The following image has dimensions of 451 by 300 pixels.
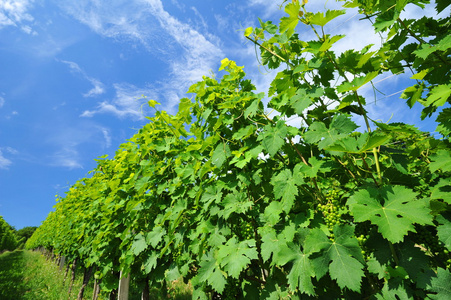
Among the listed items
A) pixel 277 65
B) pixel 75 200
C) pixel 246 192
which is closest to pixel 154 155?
pixel 246 192

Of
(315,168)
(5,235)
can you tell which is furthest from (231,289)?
(5,235)

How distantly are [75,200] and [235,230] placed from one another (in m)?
8.09

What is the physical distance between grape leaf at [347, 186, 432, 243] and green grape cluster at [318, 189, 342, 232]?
0.17 m

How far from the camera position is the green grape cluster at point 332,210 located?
4.58 ft

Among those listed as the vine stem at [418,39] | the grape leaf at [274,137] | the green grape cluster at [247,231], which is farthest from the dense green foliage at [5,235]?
the vine stem at [418,39]

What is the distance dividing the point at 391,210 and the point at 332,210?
31cm

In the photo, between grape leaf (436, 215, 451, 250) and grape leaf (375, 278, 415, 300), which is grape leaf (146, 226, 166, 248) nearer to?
grape leaf (375, 278, 415, 300)

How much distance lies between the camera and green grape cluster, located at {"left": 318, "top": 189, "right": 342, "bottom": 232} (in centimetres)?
140

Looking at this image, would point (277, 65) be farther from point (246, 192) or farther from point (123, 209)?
point (123, 209)

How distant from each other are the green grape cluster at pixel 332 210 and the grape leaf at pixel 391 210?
171 millimetres

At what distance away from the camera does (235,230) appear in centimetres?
221

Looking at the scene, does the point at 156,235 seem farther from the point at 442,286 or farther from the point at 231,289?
the point at 442,286

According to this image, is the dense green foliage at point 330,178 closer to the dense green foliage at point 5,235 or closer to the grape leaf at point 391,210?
the grape leaf at point 391,210

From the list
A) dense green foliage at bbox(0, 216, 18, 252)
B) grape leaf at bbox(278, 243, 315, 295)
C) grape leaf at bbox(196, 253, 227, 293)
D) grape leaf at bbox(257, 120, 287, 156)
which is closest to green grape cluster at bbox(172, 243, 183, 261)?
grape leaf at bbox(196, 253, 227, 293)
